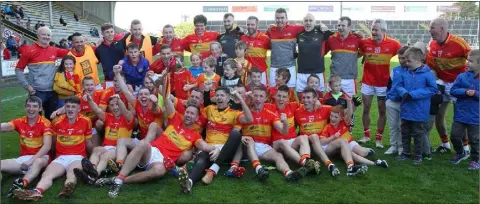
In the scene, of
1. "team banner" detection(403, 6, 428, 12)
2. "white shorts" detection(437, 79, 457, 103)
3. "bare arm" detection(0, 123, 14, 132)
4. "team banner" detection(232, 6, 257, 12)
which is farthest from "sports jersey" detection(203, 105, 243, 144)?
"team banner" detection(232, 6, 257, 12)

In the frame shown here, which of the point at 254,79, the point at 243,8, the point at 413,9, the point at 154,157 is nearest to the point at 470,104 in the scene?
the point at 254,79

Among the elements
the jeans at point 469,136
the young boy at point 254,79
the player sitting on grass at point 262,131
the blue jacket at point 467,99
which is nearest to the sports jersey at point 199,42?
the young boy at point 254,79

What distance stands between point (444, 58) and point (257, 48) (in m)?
3.00

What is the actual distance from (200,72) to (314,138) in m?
2.23

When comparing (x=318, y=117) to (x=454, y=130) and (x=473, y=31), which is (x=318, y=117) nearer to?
(x=454, y=130)

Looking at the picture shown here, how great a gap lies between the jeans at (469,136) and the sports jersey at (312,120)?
5.41 feet

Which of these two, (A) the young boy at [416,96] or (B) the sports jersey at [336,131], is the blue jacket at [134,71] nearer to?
(B) the sports jersey at [336,131]

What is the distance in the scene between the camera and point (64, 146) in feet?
16.0

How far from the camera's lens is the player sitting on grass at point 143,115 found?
512 centimetres

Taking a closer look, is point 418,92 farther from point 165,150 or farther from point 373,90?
point 165,150

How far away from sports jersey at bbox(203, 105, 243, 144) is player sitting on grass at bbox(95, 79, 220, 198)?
0.24 metres

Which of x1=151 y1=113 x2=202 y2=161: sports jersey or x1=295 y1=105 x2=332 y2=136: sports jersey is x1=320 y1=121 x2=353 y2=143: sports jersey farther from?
x1=151 y1=113 x2=202 y2=161: sports jersey

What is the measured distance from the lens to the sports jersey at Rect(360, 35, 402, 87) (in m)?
6.46

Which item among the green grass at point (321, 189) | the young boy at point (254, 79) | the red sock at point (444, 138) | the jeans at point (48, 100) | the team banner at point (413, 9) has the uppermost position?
the team banner at point (413, 9)
